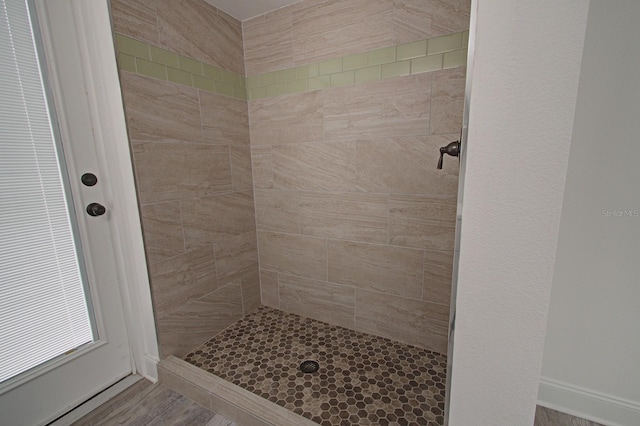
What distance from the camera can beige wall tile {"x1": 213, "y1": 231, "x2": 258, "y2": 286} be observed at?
65.9 inches

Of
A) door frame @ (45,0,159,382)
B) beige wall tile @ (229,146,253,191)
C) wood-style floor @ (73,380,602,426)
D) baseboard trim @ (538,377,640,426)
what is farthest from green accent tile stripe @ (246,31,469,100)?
wood-style floor @ (73,380,602,426)

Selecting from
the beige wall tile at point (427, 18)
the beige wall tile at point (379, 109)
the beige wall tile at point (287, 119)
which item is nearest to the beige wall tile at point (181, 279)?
the beige wall tile at point (287, 119)

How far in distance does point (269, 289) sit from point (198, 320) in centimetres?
55

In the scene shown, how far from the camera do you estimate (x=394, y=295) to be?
1547mm

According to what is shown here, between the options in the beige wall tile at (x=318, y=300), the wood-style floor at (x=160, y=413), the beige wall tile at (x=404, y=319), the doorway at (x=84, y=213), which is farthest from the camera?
the beige wall tile at (x=318, y=300)

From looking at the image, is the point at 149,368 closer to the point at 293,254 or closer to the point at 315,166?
the point at 293,254

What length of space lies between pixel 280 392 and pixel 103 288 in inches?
38.2

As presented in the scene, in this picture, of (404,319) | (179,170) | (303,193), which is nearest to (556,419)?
(404,319)

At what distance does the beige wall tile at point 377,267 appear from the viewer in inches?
57.9

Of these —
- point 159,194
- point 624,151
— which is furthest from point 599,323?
point 159,194

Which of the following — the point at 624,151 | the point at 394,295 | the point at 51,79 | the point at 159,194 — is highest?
the point at 51,79

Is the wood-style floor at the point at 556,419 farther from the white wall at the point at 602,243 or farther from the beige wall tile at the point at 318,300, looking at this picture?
the beige wall tile at the point at 318,300

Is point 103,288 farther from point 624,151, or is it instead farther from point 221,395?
point 624,151

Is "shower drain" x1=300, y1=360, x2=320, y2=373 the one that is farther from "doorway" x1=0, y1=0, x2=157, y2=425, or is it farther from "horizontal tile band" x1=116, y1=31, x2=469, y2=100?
"horizontal tile band" x1=116, y1=31, x2=469, y2=100
